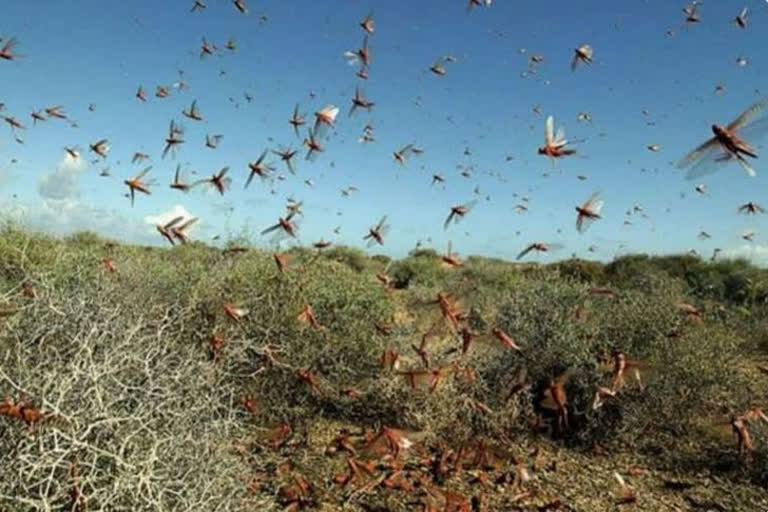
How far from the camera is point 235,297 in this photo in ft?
23.1

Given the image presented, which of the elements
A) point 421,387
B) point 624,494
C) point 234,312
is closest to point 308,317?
point 234,312

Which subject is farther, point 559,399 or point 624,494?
point 559,399

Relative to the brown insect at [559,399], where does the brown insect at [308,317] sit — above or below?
below

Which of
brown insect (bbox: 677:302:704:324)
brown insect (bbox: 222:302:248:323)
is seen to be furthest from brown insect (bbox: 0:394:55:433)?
brown insect (bbox: 677:302:704:324)

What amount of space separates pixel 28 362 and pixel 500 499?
394 centimetres

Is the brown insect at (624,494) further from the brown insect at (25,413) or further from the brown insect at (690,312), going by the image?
the brown insect at (25,413)

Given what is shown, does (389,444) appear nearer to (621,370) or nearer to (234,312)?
(234,312)

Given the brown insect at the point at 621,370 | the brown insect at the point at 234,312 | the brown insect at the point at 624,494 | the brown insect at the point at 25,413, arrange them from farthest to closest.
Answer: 1. the brown insect at the point at 621,370
2. the brown insect at the point at 234,312
3. the brown insect at the point at 624,494
4. the brown insect at the point at 25,413

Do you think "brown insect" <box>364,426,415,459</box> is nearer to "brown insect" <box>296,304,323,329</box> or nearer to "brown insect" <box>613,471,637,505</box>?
"brown insect" <box>296,304,323,329</box>

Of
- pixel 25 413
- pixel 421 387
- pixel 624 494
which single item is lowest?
pixel 421 387

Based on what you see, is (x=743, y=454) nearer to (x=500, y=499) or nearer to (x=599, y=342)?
(x=599, y=342)

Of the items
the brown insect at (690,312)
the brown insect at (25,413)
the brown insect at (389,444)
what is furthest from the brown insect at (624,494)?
the brown insect at (25,413)

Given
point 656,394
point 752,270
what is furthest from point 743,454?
point 752,270

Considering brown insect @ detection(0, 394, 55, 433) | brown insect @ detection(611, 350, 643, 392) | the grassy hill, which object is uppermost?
brown insect @ detection(0, 394, 55, 433)
